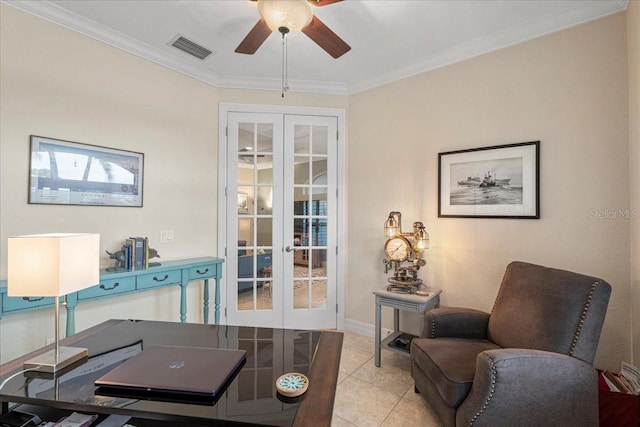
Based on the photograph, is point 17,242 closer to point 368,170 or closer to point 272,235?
point 272,235

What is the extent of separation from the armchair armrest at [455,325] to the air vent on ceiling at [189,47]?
296 cm

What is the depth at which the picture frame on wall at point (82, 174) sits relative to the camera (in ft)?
7.13

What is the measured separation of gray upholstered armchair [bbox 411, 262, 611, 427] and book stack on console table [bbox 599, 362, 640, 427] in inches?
8.9

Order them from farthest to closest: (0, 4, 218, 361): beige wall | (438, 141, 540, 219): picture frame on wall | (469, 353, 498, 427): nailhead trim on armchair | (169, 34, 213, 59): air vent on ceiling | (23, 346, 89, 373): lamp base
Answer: (169, 34, 213, 59): air vent on ceiling
(438, 141, 540, 219): picture frame on wall
(0, 4, 218, 361): beige wall
(469, 353, 498, 427): nailhead trim on armchair
(23, 346, 89, 373): lamp base

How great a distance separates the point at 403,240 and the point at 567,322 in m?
1.30

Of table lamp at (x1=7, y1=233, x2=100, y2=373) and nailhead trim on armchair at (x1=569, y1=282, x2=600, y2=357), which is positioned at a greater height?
table lamp at (x1=7, y1=233, x2=100, y2=373)

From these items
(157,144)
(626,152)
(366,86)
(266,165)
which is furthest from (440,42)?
(157,144)

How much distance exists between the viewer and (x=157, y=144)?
113 inches

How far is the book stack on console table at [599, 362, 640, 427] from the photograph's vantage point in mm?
1597

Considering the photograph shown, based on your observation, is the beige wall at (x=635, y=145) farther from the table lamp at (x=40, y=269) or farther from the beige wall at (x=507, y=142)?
the table lamp at (x=40, y=269)

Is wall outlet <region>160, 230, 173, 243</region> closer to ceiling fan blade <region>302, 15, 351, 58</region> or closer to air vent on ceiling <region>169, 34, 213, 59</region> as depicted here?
air vent on ceiling <region>169, 34, 213, 59</region>

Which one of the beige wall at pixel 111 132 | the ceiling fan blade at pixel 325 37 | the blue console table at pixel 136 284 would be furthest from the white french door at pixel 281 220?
the ceiling fan blade at pixel 325 37

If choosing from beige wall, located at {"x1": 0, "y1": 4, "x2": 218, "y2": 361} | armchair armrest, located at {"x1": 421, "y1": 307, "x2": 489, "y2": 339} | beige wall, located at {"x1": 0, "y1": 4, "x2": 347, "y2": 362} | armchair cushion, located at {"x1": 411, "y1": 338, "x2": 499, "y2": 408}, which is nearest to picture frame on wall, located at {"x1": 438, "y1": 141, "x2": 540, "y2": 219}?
armchair armrest, located at {"x1": 421, "y1": 307, "x2": 489, "y2": 339}

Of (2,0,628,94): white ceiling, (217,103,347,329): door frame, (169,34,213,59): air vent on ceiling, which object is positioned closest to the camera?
(2,0,628,94): white ceiling
